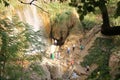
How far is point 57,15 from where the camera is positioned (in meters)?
26.7

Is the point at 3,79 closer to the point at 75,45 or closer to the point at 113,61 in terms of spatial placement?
the point at 113,61

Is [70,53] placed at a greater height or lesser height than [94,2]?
lesser

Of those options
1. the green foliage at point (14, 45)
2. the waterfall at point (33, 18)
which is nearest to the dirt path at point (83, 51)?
the waterfall at point (33, 18)

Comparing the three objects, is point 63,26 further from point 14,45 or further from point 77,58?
point 14,45

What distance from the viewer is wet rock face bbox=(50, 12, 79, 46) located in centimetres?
2675

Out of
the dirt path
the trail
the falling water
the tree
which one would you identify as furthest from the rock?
the tree

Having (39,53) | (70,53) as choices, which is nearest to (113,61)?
(39,53)

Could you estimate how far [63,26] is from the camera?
27.0 m

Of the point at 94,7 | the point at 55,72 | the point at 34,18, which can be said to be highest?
the point at 94,7

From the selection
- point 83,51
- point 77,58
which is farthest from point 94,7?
point 77,58

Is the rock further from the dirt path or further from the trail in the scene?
the dirt path

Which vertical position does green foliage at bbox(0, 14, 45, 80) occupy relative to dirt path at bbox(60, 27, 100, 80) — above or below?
above

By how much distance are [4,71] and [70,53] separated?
12.7m

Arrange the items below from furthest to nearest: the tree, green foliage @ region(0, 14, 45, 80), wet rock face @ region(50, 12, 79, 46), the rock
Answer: wet rock face @ region(50, 12, 79, 46), the rock, green foliage @ region(0, 14, 45, 80), the tree
